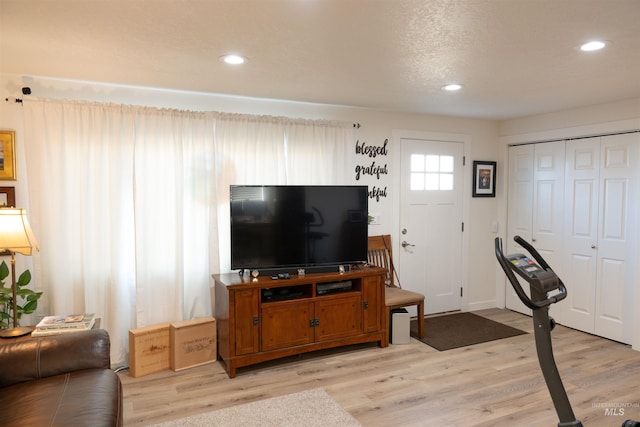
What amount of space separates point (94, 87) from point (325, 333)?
2.85 meters

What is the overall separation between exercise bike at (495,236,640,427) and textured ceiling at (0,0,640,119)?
3.83ft

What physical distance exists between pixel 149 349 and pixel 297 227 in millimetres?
1592

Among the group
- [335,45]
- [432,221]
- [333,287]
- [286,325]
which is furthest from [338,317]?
[335,45]

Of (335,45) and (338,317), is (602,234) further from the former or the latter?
(335,45)

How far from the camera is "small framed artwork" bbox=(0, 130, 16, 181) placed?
3.23 metres

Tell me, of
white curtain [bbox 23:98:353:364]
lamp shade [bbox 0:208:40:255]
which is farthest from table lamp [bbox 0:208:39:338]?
white curtain [bbox 23:98:353:364]

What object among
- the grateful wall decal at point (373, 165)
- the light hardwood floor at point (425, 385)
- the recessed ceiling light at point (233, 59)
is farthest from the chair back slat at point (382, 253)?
the recessed ceiling light at point (233, 59)

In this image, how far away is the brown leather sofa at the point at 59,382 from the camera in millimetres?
1883

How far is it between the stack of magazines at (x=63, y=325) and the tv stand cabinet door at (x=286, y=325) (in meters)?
1.30

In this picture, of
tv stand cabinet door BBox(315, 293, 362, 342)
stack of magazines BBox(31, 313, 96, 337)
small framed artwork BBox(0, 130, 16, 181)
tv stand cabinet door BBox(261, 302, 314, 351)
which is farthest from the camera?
tv stand cabinet door BBox(315, 293, 362, 342)

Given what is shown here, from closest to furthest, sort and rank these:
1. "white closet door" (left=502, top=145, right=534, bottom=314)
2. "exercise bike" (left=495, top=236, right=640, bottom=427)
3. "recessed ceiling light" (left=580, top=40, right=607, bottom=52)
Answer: "exercise bike" (left=495, top=236, right=640, bottom=427) < "recessed ceiling light" (left=580, top=40, right=607, bottom=52) < "white closet door" (left=502, top=145, right=534, bottom=314)

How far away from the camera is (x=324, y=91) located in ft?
12.4

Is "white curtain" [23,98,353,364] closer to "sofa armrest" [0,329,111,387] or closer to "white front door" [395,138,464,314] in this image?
"sofa armrest" [0,329,111,387]

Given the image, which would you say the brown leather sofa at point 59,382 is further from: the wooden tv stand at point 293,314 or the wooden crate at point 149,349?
the wooden tv stand at point 293,314
